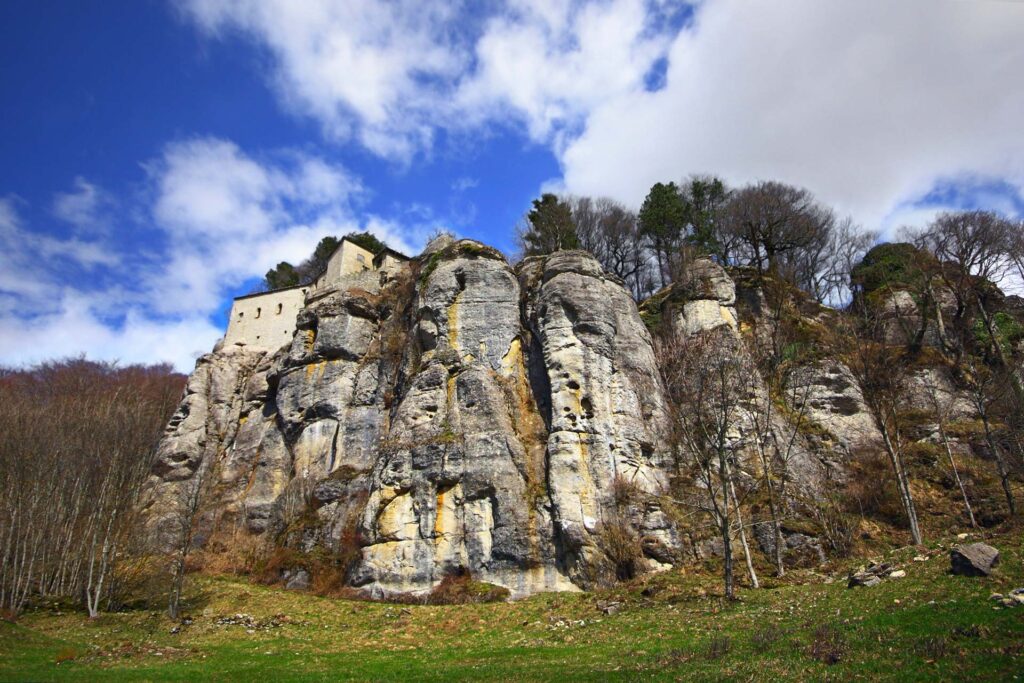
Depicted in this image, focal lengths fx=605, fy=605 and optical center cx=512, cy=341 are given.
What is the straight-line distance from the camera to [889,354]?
3359 centimetres

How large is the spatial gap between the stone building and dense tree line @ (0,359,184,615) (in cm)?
1403

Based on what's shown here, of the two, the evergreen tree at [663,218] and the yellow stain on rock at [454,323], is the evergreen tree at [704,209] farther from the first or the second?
the yellow stain on rock at [454,323]

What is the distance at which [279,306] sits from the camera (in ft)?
161

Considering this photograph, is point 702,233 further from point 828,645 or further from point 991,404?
point 828,645

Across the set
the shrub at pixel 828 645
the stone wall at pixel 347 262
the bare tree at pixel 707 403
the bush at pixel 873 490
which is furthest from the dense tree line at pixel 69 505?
the bush at pixel 873 490

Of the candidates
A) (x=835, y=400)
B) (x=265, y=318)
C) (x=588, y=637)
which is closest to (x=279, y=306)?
(x=265, y=318)

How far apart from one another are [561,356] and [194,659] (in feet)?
63.3

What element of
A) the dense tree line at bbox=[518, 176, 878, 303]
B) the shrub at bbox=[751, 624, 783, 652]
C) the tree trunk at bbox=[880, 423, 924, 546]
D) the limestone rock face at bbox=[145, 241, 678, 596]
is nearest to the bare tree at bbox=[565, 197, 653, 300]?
the dense tree line at bbox=[518, 176, 878, 303]

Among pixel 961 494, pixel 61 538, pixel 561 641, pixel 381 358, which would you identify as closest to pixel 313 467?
pixel 381 358

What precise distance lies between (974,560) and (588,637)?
1026 centimetres

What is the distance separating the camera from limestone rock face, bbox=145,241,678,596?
25.6m

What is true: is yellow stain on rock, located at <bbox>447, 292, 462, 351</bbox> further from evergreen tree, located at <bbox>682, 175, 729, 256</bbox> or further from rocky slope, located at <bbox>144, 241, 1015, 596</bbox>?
evergreen tree, located at <bbox>682, 175, 729, 256</bbox>

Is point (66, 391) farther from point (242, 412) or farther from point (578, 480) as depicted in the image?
point (578, 480)

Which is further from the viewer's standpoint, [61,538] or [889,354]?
[889,354]
